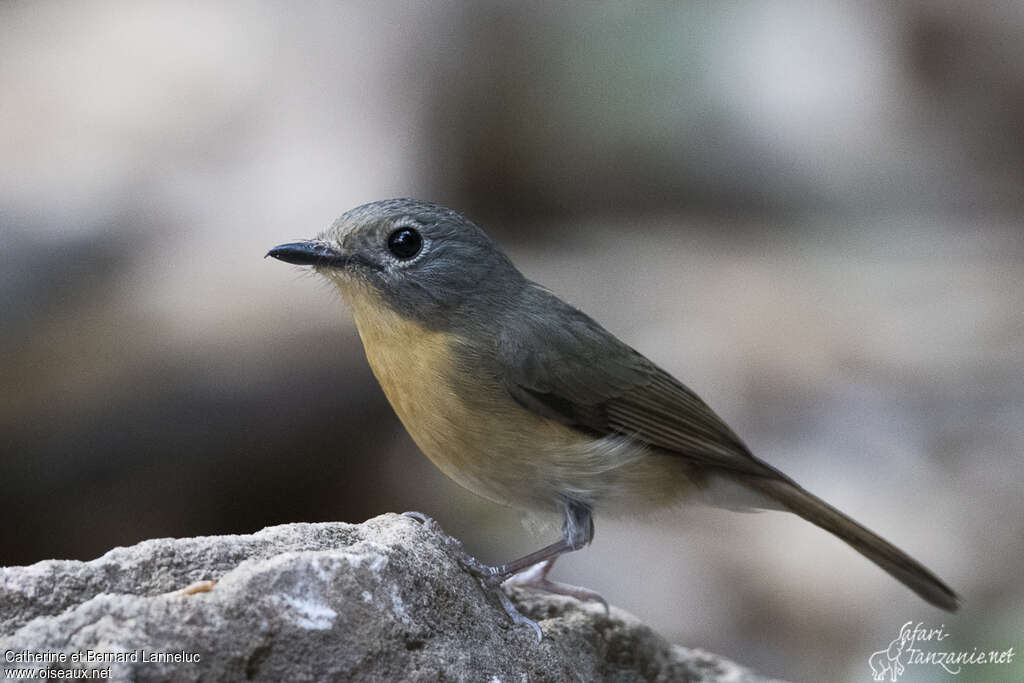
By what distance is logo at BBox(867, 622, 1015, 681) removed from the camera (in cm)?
548

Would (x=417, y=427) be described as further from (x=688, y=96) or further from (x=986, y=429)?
(x=688, y=96)

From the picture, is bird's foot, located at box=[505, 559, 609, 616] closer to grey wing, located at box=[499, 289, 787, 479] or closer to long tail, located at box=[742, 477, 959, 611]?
grey wing, located at box=[499, 289, 787, 479]

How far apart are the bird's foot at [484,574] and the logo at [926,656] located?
2.89 m

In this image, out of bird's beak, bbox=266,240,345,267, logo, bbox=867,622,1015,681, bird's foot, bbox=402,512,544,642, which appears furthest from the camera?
logo, bbox=867,622,1015,681

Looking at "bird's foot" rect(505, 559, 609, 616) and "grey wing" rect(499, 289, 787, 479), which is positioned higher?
"grey wing" rect(499, 289, 787, 479)

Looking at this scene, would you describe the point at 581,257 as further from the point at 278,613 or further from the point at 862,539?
the point at 278,613

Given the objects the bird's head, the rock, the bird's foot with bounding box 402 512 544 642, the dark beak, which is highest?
the bird's head

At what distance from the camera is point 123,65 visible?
969 centimetres

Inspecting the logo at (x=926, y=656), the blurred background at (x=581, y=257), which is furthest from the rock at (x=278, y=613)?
the logo at (x=926, y=656)

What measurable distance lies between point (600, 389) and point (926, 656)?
248 cm

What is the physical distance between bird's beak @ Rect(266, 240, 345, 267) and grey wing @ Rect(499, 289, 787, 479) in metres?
0.66

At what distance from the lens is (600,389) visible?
439cm

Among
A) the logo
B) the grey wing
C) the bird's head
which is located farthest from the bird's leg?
the logo

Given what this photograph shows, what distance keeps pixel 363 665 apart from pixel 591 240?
8158mm
